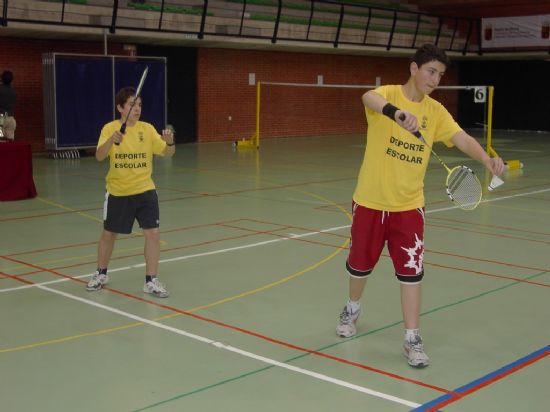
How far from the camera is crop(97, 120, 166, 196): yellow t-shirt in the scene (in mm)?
6746

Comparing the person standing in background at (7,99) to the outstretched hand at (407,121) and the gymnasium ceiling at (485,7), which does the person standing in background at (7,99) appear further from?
the gymnasium ceiling at (485,7)

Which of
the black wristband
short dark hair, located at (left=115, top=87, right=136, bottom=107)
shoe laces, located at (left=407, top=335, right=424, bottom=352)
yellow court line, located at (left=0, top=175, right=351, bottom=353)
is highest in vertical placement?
short dark hair, located at (left=115, top=87, right=136, bottom=107)

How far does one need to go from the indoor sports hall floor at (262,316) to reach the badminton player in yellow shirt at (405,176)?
598 mm

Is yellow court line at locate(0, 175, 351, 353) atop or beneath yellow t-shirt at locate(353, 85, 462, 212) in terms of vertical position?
beneath

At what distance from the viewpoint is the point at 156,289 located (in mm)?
6832

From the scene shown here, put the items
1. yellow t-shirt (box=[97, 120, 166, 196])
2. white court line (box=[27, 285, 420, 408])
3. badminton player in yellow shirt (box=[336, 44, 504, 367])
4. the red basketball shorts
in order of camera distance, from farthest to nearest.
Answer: yellow t-shirt (box=[97, 120, 166, 196]) → the red basketball shorts → badminton player in yellow shirt (box=[336, 44, 504, 367]) → white court line (box=[27, 285, 420, 408])

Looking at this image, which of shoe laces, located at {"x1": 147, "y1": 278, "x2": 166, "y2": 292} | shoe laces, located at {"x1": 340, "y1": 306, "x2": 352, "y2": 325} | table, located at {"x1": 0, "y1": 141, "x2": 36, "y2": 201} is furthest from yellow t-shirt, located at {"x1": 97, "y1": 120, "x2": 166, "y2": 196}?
table, located at {"x1": 0, "y1": 141, "x2": 36, "y2": 201}

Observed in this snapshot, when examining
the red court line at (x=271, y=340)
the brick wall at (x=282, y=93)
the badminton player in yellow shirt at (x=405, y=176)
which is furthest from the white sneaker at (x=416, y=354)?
the brick wall at (x=282, y=93)

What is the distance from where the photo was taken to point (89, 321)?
20.1ft

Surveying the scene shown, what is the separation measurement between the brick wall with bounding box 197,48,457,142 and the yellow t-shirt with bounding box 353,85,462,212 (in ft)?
71.0

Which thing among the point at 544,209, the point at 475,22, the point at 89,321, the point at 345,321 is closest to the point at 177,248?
the point at 89,321

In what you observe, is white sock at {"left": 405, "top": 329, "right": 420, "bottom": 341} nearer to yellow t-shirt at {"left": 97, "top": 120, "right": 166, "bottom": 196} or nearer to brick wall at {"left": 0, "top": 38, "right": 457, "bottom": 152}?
yellow t-shirt at {"left": 97, "top": 120, "right": 166, "bottom": 196}

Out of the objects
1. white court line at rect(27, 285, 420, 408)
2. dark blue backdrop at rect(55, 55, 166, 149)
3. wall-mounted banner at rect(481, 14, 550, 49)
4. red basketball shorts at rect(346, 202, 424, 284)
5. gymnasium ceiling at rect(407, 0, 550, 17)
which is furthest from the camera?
gymnasium ceiling at rect(407, 0, 550, 17)

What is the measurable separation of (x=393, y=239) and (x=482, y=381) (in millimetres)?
1111
